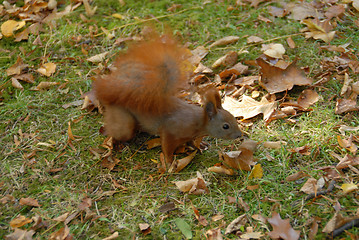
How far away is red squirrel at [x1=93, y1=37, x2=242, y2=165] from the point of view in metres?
2.39

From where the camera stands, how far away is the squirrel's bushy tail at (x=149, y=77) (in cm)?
238

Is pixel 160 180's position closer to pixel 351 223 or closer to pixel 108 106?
pixel 108 106

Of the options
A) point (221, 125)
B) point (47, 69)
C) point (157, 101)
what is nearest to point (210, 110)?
point (221, 125)

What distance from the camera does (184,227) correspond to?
2.24 metres

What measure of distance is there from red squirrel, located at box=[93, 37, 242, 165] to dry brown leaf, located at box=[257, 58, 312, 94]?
Result: 26.5 inches

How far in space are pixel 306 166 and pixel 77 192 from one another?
5.31 ft

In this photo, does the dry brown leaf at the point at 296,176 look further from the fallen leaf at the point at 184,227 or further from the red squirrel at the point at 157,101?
the fallen leaf at the point at 184,227

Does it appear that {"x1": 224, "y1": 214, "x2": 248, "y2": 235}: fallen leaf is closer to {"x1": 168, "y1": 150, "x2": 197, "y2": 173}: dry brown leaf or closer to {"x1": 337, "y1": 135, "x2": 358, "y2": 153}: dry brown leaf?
{"x1": 168, "y1": 150, "x2": 197, "y2": 173}: dry brown leaf

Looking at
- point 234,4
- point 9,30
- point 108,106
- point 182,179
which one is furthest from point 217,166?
point 9,30

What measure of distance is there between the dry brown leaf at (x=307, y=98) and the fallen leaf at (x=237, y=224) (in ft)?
3.88

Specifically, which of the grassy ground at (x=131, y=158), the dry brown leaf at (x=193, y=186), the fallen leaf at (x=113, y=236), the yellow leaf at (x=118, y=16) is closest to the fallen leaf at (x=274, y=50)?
the grassy ground at (x=131, y=158)

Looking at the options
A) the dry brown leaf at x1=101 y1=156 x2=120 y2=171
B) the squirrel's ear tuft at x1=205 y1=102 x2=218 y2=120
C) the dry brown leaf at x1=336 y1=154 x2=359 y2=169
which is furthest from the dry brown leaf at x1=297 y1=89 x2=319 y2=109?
the dry brown leaf at x1=101 y1=156 x2=120 y2=171

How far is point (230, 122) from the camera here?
8.68 ft

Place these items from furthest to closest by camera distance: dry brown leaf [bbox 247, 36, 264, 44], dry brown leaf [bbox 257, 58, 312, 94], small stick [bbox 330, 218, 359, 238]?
dry brown leaf [bbox 247, 36, 264, 44] → dry brown leaf [bbox 257, 58, 312, 94] → small stick [bbox 330, 218, 359, 238]
